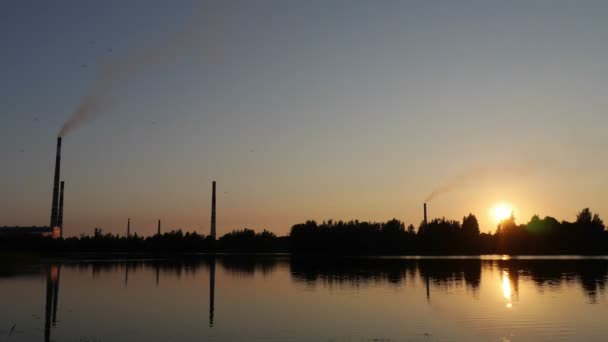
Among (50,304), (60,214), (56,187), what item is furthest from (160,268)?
(60,214)

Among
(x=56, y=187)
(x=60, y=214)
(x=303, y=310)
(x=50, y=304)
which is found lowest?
(x=303, y=310)

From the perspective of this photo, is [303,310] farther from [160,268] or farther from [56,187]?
[56,187]

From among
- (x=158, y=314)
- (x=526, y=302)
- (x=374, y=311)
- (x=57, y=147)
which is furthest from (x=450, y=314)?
(x=57, y=147)

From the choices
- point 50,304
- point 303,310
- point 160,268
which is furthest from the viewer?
point 160,268

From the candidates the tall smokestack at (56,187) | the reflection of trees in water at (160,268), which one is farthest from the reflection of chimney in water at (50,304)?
the tall smokestack at (56,187)

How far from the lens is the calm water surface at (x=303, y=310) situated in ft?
99.6

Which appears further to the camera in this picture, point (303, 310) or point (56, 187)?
point (56, 187)

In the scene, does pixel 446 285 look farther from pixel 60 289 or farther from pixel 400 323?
pixel 60 289

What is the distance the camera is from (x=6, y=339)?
27.6 metres

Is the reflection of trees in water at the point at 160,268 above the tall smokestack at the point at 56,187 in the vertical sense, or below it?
below

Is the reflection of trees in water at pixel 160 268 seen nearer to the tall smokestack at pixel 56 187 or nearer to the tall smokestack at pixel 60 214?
the tall smokestack at pixel 56 187

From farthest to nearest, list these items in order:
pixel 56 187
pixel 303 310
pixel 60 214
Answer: pixel 60 214
pixel 56 187
pixel 303 310

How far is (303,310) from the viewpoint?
40.9 metres

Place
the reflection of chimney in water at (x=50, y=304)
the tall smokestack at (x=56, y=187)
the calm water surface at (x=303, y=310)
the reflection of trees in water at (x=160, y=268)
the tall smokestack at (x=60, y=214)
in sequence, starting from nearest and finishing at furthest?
1. the calm water surface at (x=303, y=310)
2. the reflection of chimney in water at (x=50, y=304)
3. the reflection of trees in water at (x=160, y=268)
4. the tall smokestack at (x=56, y=187)
5. the tall smokestack at (x=60, y=214)
